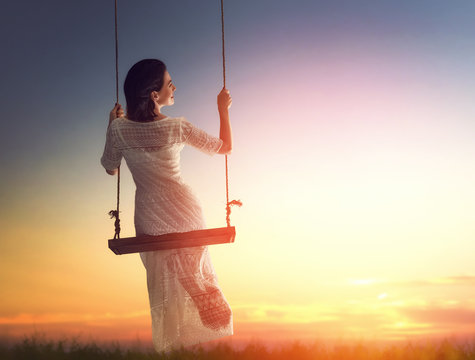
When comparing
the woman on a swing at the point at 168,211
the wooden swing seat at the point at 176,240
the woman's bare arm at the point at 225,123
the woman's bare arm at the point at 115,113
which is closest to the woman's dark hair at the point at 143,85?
the woman on a swing at the point at 168,211

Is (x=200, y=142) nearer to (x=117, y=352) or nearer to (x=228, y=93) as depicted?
(x=228, y=93)

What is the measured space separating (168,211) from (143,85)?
0.94m

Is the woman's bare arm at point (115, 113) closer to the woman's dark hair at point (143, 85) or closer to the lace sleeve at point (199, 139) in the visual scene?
the woman's dark hair at point (143, 85)

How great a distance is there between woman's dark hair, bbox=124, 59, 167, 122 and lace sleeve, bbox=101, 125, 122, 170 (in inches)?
10.7

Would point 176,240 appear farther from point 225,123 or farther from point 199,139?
point 225,123

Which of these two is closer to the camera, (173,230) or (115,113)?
(173,230)

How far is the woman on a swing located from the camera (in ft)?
14.9

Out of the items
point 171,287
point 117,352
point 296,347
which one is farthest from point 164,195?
point 117,352

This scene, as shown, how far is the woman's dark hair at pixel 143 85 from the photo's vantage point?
4.52 m

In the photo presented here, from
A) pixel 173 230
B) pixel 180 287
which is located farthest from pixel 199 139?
pixel 180 287

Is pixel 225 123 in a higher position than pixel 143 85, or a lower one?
lower

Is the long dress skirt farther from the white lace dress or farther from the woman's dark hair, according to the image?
the woman's dark hair

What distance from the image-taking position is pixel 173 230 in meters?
4.51

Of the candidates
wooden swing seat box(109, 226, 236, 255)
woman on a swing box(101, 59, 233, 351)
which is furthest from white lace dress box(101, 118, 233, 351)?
wooden swing seat box(109, 226, 236, 255)
